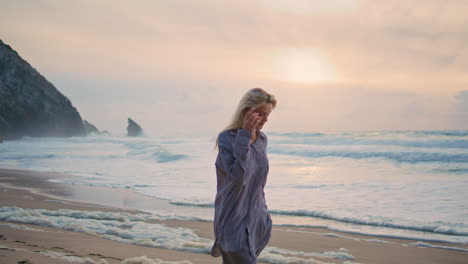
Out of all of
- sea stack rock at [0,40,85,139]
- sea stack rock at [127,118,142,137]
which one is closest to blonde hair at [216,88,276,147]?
sea stack rock at [0,40,85,139]

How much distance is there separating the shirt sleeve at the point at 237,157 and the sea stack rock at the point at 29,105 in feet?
203

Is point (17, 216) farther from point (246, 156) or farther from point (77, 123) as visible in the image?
point (77, 123)

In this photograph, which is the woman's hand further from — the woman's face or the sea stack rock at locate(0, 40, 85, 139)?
the sea stack rock at locate(0, 40, 85, 139)

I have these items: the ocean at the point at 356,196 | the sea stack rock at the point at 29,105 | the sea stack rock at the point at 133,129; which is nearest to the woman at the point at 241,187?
the ocean at the point at 356,196

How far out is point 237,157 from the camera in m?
2.50

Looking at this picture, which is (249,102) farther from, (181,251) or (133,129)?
(133,129)

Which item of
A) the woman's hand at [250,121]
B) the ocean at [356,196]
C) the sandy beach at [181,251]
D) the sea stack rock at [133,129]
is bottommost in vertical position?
the sandy beach at [181,251]

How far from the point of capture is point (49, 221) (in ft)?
22.5

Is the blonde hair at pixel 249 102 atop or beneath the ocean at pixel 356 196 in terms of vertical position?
atop

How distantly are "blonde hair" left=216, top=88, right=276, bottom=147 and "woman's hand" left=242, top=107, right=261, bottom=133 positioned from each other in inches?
4.4

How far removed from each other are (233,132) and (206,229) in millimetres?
5015

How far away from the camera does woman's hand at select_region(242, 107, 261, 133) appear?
251 cm

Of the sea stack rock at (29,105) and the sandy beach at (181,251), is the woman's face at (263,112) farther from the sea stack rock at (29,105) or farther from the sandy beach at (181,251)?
the sea stack rock at (29,105)

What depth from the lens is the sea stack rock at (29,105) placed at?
61.6 meters
